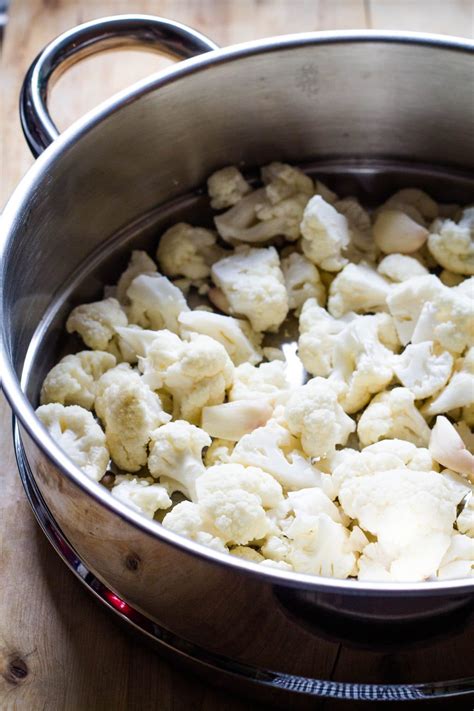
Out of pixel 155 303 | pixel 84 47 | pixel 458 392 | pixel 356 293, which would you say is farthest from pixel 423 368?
pixel 84 47

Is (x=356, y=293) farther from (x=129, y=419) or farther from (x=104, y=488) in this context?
(x=104, y=488)

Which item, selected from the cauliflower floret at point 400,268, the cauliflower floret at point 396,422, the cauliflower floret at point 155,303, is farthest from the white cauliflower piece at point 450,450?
the cauliflower floret at point 155,303

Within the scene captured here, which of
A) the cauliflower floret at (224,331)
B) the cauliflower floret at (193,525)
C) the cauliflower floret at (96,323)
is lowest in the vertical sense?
the cauliflower floret at (193,525)

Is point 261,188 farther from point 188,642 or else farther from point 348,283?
point 188,642

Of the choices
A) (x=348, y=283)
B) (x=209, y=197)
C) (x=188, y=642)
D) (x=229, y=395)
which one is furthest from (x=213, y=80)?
(x=188, y=642)

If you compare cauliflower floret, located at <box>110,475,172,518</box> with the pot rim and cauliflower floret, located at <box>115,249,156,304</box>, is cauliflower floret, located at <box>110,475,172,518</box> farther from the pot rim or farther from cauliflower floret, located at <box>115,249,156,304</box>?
cauliflower floret, located at <box>115,249,156,304</box>

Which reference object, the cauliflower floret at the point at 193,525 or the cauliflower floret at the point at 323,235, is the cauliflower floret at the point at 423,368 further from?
the cauliflower floret at the point at 193,525

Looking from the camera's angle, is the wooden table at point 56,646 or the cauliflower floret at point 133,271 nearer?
the wooden table at point 56,646
